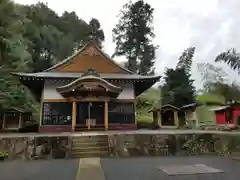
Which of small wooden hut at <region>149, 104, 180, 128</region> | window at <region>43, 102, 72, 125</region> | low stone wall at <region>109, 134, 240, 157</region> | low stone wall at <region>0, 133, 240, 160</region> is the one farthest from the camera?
small wooden hut at <region>149, 104, 180, 128</region>

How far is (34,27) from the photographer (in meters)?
34.8

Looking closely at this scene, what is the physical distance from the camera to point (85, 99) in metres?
15.2

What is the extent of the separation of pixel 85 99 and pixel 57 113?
88.3 inches

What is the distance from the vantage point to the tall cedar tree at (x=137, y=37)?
3934 centimetres

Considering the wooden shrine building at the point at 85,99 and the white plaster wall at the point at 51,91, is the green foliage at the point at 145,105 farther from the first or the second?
the white plaster wall at the point at 51,91

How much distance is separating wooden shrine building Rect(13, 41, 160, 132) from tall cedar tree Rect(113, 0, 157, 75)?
888 inches

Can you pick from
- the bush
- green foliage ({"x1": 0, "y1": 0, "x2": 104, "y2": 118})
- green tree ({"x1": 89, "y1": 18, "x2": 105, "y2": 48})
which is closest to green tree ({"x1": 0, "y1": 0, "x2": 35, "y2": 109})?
green foliage ({"x1": 0, "y1": 0, "x2": 104, "y2": 118})

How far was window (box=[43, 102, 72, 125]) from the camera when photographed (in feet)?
49.6

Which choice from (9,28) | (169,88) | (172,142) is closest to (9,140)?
(172,142)

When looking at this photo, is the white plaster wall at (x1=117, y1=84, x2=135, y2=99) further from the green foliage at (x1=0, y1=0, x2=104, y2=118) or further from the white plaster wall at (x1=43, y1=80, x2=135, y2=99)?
the green foliage at (x1=0, y1=0, x2=104, y2=118)

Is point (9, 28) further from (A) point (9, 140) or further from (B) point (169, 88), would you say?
(B) point (169, 88)

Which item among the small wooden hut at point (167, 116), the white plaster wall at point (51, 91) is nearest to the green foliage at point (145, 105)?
the small wooden hut at point (167, 116)

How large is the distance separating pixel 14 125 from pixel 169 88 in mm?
17960

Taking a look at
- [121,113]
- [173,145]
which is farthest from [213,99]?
[173,145]
